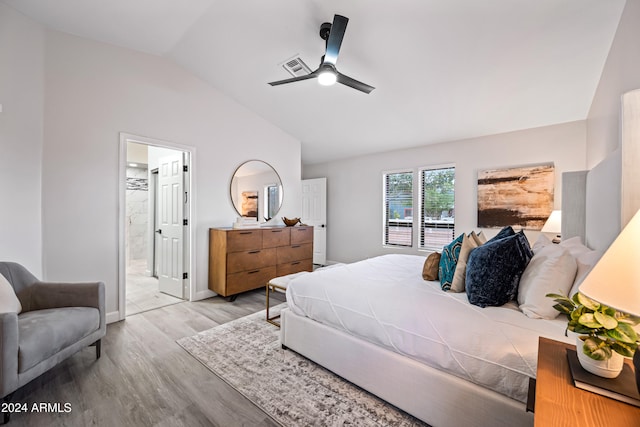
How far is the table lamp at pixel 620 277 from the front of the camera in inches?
26.0

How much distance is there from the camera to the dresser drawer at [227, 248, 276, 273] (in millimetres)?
3528

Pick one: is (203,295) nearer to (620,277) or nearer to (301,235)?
(301,235)

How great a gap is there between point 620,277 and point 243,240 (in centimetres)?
345

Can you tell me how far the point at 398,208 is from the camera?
4898 millimetres

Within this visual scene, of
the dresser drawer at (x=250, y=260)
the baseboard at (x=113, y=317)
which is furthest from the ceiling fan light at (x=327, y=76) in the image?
the baseboard at (x=113, y=317)

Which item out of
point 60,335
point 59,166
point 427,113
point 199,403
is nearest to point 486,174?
point 427,113

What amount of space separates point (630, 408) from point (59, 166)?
4.01 meters

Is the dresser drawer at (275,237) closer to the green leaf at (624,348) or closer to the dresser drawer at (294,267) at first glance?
the dresser drawer at (294,267)

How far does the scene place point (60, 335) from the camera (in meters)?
1.78

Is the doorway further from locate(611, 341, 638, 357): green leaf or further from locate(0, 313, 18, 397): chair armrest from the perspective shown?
locate(611, 341, 638, 357): green leaf

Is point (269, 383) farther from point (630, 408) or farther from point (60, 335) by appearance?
point (630, 408)

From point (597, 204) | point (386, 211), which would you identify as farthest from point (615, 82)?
point (386, 211)

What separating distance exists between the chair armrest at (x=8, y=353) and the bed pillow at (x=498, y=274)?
262cm

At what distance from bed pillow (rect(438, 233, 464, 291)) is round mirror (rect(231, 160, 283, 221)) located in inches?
118
